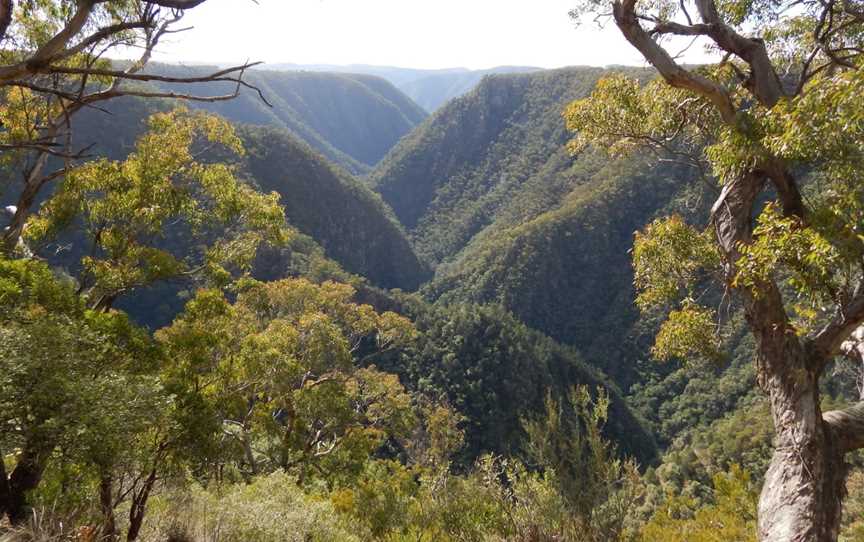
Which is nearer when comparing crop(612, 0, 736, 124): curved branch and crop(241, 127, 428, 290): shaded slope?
crop(612, 0, 736, 124): curved branch

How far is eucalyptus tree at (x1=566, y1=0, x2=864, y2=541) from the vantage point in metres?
3.43

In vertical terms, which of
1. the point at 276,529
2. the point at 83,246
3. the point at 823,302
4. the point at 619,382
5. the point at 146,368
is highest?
the point at 823,302

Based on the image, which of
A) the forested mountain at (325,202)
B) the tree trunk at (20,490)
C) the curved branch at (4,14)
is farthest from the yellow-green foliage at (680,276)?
the forested mountain at (325,202)

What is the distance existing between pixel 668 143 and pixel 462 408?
43591mm

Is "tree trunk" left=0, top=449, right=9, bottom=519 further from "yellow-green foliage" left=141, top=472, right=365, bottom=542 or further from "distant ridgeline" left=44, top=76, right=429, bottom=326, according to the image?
"distant ridgeline" left=44, top=76, right=429, bottom=326

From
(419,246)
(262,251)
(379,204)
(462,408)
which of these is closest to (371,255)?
(379,204)

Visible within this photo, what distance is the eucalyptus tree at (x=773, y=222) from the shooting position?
11.3 ft

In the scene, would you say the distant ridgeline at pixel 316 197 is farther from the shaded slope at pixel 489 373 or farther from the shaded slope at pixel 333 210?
the shaded slope at pixel 489 373

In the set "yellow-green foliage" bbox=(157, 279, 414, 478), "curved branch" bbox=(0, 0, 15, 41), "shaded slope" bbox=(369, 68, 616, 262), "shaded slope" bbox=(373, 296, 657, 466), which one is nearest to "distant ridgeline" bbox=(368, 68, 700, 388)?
"shaded slope" bbox=(369, 68, 616, 262)

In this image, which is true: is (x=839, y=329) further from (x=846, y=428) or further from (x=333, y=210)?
→ (x=333, y=210)

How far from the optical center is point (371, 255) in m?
97.9

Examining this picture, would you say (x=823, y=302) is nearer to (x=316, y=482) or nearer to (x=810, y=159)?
(x=810, y=159)

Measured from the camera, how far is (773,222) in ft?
11.6

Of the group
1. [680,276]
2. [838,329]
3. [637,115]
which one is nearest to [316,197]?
[637,115]
